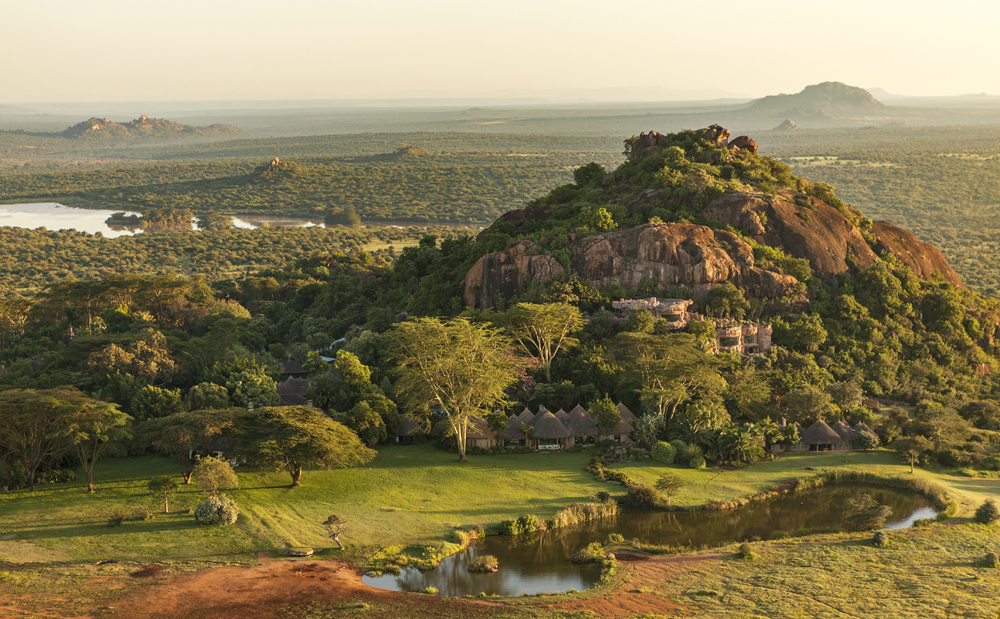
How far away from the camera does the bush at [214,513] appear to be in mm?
31203

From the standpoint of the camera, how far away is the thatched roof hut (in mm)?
42281

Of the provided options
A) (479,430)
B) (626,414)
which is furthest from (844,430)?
(479,430)

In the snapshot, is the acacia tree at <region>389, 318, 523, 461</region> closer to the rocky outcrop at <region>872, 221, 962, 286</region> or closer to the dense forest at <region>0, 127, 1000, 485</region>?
the dense forest at <region>0, 127, 1000, 485</region>

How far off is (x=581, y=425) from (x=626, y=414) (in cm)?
249

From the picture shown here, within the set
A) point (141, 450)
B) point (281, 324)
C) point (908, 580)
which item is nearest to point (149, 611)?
point (141, 450)

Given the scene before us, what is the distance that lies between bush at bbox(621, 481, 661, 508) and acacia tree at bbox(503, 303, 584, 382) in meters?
12.6

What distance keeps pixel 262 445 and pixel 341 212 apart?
12763 centimetres

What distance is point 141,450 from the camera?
40062 mm

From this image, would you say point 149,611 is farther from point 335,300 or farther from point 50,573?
point 335,300

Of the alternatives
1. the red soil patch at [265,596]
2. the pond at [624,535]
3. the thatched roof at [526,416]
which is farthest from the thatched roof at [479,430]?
the red soil patch at [265,596]

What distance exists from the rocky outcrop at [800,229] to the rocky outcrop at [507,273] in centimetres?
1246

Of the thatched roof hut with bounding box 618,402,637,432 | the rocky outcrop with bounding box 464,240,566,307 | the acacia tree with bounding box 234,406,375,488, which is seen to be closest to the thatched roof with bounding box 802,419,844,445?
the thatched roof hut with bounding box 618,402,637,432

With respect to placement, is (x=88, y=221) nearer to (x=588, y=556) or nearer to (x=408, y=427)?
(x=408, y=427)

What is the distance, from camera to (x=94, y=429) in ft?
114
